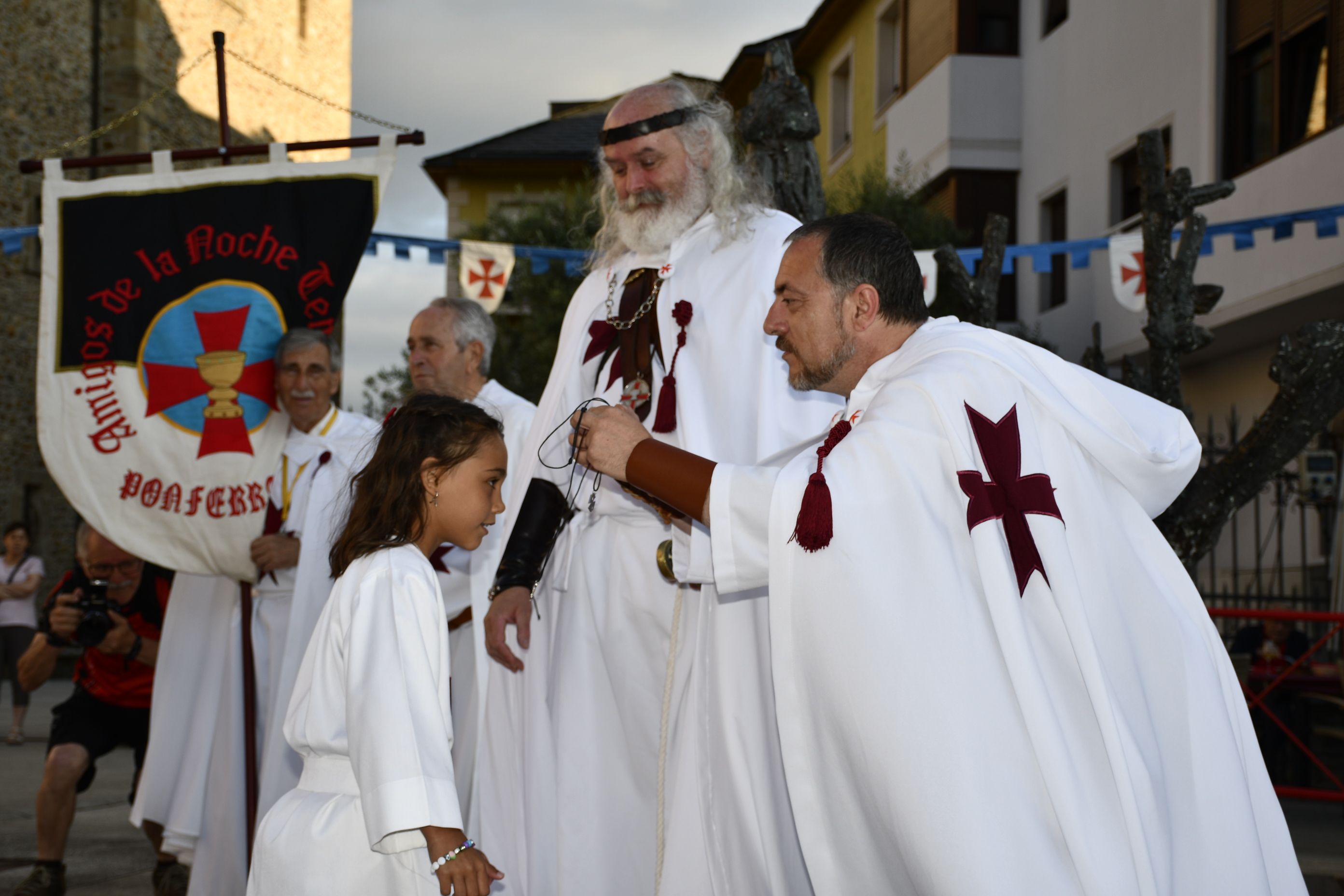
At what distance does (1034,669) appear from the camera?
8.75 ft

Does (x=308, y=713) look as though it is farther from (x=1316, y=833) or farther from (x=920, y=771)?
(x=1316, y=833)

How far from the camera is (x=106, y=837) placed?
7633 mm

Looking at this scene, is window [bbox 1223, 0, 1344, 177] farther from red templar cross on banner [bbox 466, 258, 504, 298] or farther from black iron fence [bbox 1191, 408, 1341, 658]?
red templar cross on banner [bbox 466, 258, 504, 298]

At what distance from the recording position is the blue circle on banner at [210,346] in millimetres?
5824

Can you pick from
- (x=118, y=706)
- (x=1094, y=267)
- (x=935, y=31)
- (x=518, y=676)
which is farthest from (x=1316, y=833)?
(x=935, y=31)

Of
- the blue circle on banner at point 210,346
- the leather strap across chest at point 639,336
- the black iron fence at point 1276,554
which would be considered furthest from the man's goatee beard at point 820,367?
the black iron fence at point 1276,554

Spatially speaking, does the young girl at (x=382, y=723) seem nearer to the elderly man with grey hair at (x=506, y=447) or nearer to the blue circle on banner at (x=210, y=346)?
the elderly man with grey hair at (x=506, y=447)

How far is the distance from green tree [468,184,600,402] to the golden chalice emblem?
1937 cm

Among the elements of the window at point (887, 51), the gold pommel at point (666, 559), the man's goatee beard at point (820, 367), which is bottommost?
the gold pommel at point (666, 559)

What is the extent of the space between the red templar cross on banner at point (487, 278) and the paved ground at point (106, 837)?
465cm

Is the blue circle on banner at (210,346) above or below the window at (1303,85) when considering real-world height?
below

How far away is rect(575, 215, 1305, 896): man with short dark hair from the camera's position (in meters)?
2.63

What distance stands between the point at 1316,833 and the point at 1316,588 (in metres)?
6.39

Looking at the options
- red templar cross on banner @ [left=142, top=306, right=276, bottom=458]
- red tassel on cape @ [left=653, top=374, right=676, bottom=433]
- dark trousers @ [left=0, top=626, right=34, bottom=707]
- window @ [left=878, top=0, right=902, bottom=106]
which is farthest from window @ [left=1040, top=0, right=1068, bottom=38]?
red tassel on cape @ [left=653, top=374, right=676, bottom=433]
